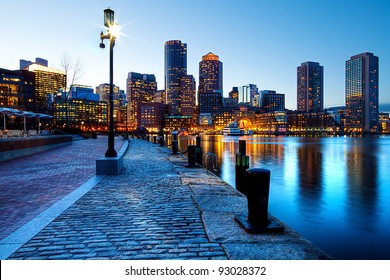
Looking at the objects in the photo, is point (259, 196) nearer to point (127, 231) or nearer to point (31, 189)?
point (127, 231)

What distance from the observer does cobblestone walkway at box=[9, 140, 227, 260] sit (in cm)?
421

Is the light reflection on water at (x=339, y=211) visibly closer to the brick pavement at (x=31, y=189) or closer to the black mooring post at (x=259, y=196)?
the black mooring post at (x=259, y=196)

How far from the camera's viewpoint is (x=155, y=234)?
498 cm

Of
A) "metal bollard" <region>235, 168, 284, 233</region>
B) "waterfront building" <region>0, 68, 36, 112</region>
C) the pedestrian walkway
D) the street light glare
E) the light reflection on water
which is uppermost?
"waterfront building" <region>0, 68, 36, 112</region>

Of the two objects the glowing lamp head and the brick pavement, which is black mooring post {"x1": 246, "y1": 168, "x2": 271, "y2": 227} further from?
the glowing lamp head

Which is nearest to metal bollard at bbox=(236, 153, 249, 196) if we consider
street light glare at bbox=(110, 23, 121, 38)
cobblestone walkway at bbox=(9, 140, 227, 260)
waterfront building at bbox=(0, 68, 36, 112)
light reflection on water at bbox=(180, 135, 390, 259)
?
light reflection on water at bbox=(180, 135, 390, 259)

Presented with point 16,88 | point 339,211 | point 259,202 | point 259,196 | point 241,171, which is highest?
point 16,88

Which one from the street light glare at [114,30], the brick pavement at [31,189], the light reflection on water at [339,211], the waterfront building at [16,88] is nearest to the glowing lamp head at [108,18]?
the street light glare at [114,30]

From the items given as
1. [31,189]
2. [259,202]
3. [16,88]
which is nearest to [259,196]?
[259,202]

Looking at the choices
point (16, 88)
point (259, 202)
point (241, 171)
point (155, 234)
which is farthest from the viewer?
point (16, 88)

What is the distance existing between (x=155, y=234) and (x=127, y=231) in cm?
55

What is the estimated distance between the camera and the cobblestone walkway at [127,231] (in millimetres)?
4211

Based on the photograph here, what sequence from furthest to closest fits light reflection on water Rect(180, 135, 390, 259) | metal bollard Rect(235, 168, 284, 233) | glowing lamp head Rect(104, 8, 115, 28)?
glowing lamp head Rect(104, 8, 115, 28), light reflection on water Rect(180, 135, 390, 259), metal bollard Rect(235, 168, 284, 233)
